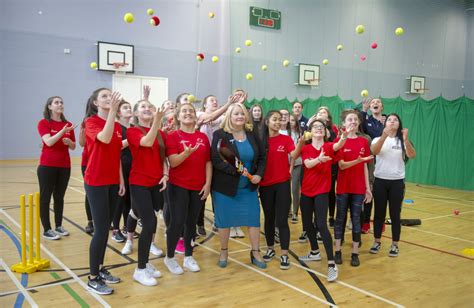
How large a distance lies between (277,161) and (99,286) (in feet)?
6.84

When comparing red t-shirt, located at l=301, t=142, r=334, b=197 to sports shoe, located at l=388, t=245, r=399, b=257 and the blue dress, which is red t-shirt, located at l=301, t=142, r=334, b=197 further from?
sports shoe, located at l=388, t=245, r=399, b=257

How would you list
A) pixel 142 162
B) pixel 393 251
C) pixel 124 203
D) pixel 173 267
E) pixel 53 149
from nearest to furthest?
pixel 142 162 → pixel 173 267 → pixel 393 251 → pixel 53 149 → pixel 124 203

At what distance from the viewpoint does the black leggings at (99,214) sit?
333cm

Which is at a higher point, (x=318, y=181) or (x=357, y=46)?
(x=357, y=46)

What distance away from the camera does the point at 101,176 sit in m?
3.34

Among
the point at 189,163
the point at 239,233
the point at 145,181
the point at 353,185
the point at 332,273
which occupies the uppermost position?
the point at 189,163

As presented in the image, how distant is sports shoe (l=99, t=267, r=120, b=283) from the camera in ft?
12.1

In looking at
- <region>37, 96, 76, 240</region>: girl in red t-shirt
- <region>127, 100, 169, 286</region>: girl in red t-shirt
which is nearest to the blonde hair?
<region>127, 100, 169, 286</region>: girl in red t-shirt

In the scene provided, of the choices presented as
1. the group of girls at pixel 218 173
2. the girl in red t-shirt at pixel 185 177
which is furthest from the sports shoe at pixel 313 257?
the girl in red t-shirt at pixel 185 177

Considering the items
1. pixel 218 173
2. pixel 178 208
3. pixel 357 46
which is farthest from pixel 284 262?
pixel 357 46

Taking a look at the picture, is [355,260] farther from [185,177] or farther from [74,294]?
[74,294]

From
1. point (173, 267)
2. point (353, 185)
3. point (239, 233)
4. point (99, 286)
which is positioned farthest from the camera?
point (239, 233)

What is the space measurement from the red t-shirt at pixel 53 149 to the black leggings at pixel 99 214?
1.79 meters

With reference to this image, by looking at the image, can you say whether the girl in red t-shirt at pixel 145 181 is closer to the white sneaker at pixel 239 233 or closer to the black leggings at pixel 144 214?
the black leggings at pixel 144 214
